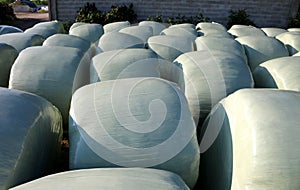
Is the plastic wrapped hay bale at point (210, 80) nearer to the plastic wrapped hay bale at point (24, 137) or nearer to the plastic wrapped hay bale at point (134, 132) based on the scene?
the plastic wrapped hay bale at point (134, 132)

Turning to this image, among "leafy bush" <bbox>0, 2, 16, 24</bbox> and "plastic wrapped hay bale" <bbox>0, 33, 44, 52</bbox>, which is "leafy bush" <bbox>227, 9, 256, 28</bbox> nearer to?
"plastic wrapped hay bale" <bbox>0, 33, 44, 52</bbox>

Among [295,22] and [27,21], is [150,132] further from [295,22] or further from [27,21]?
[27,21]

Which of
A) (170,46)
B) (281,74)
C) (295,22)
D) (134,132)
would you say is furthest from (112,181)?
(295,22)

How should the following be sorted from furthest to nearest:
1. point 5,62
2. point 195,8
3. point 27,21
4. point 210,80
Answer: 1. point 27,21
2. point 195,8
3. point 5,62
4. point 210,80

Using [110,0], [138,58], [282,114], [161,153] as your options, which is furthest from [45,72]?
[110,0]

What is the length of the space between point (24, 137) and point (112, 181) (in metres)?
0.50

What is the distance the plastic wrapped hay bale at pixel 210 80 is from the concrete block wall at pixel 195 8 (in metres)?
6.83

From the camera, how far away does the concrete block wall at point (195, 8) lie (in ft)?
27.9

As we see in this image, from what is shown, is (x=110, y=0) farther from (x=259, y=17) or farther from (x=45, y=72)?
(x=45, y=72)

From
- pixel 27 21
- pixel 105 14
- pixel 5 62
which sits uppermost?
pixel 5 62

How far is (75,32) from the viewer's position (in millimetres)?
3764

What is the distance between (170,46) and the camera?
2.73 metres

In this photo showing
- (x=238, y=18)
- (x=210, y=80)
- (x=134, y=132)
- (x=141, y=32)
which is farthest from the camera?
(x=238, y=18)

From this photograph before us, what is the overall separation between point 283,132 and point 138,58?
119 centimetres
